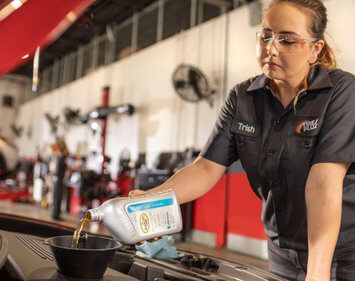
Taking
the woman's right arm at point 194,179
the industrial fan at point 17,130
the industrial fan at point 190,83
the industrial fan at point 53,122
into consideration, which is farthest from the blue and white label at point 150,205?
the industrial fan at point 17,130

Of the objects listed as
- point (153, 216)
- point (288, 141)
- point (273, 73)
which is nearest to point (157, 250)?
point (153, 216)

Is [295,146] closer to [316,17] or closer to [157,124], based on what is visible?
[316,17]

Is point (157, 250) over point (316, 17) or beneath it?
beneath

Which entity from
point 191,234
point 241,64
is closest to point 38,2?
point 241,64

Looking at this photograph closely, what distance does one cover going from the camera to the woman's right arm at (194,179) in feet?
4.09

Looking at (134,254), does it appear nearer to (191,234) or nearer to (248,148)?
(248,148)

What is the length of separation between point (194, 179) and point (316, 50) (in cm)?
48

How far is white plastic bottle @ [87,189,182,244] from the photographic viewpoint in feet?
3.07

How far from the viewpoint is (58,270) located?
33.2 inches

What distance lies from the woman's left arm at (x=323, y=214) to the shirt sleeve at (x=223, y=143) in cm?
31

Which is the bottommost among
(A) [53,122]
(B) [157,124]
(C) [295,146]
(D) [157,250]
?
(D) [157,250]

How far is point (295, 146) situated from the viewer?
1194mm

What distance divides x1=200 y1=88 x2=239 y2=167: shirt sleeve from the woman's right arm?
2cm

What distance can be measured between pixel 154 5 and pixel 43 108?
20.1ft
